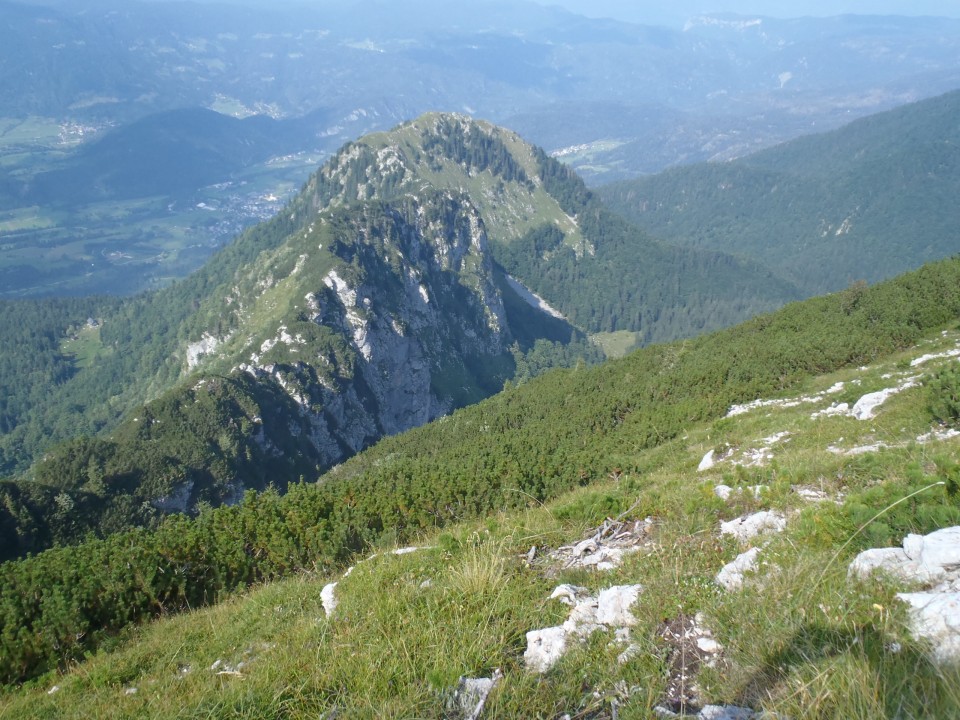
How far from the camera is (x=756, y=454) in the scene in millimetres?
17172

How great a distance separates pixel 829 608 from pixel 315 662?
5085 millimetres

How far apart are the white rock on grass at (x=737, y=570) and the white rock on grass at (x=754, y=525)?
3.22ft

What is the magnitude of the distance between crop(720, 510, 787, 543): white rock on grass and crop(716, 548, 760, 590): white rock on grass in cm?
98

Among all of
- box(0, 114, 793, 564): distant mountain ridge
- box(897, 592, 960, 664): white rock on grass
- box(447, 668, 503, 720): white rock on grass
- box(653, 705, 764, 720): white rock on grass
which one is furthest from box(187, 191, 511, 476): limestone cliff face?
box(897, 592, 960, 664): white rock on grass

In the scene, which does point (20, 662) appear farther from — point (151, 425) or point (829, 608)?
point (151, 425)

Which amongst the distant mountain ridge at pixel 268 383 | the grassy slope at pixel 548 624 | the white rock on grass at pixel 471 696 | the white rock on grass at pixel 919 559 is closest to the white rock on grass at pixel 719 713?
the grassy slope at pixel 548 624

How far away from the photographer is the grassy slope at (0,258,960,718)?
503 centimetres

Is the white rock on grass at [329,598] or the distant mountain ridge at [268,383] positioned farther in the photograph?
the distant mountain ridge at [268,383]

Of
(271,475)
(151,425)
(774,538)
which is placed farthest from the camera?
(271,475)

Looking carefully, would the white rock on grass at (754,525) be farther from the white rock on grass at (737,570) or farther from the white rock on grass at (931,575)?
the white rock on grass at (931,575)

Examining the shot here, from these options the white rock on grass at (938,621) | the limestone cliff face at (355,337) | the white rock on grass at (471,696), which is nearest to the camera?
the white rock on grass at (938,621)

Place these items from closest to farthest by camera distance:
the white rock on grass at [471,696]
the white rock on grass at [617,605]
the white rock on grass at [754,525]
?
the white rock on grass at [471,696] → the white rock on grass at [617,605] → the white rock on grass at [754,525]

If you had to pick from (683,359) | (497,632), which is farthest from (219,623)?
(683,359)

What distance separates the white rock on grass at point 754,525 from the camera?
27.3 feet
